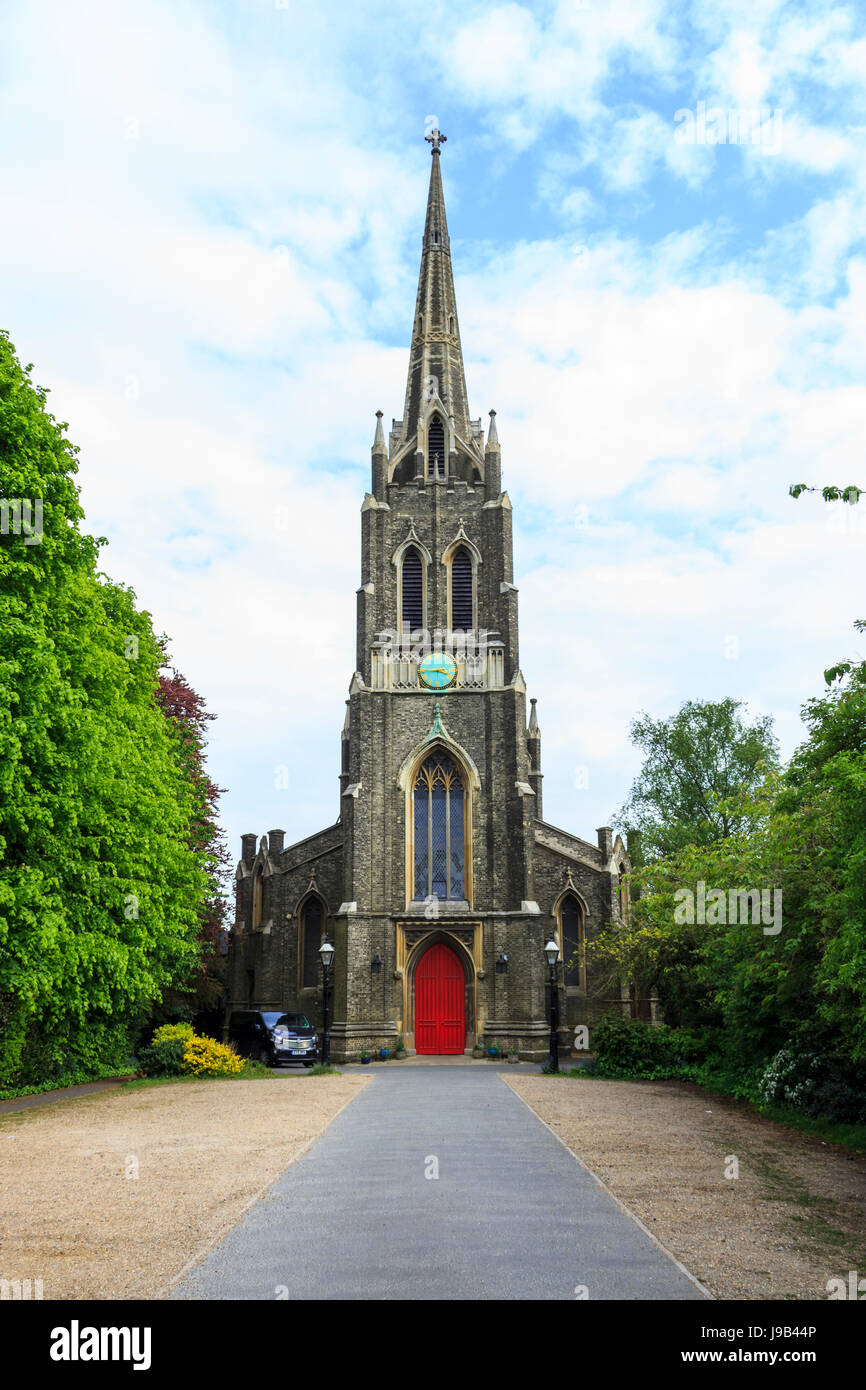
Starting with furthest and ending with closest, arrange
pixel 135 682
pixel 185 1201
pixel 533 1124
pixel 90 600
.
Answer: pixel 135 682, pixel 90 600, pixel 533 1124, pixel 185 1201

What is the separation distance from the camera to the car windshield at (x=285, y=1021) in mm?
27844

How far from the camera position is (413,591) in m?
33.9

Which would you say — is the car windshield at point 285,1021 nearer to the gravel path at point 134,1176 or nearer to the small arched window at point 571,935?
the gravel path at point 134,1176

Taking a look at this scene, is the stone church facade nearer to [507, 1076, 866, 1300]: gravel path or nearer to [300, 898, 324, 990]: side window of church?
[300, 898, 324, 990]: side window of church

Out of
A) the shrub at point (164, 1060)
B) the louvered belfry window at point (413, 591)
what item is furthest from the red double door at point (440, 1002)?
the louvered belfry window at point (413, 591)

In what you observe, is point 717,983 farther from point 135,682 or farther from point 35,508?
point 35,508

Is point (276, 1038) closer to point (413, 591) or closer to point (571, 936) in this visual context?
point (571, 936)

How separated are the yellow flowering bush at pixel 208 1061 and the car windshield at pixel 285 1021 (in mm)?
3623

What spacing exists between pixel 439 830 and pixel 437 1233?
944 inches

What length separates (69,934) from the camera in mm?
17016

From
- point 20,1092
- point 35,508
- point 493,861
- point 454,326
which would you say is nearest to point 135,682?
point 35,508

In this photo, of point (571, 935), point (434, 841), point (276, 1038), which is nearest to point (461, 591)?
point (434, 841)

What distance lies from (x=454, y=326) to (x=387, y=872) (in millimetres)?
21661

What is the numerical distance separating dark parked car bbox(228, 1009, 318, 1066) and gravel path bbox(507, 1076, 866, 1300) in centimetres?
1070
